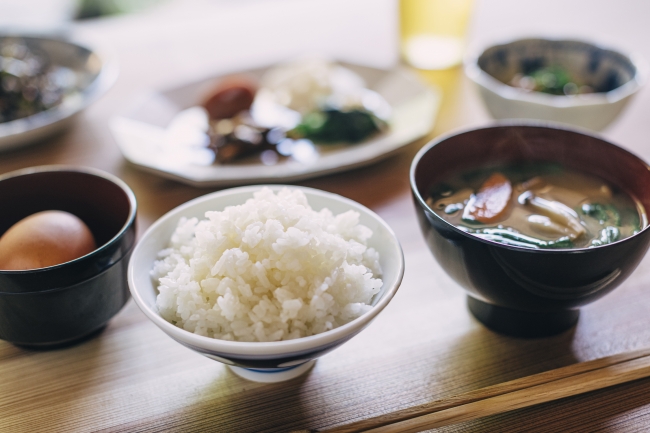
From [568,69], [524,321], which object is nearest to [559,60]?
[568,69]

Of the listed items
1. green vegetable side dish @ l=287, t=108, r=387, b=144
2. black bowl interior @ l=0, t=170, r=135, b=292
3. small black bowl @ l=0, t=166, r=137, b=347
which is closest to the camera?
small black bowl @ l=0, t=166, r=137, b=347

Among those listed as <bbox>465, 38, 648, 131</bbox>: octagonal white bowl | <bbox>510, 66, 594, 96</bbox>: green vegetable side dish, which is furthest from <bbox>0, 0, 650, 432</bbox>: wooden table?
<bbox>510, 66, 594, 96</bbox>: green vegetable side dish

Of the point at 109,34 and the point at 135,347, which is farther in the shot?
the point at 109,34

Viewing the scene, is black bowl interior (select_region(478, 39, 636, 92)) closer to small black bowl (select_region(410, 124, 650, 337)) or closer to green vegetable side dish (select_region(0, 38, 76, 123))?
small black bowl (select_region(410, 124, 650, 337))

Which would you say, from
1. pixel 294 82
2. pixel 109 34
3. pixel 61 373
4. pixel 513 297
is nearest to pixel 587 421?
pixel 513 297

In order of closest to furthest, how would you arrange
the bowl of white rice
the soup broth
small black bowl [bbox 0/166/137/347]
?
the bowl of white rice → small black bowl [bbox 0/166/137/347] → the soup broth

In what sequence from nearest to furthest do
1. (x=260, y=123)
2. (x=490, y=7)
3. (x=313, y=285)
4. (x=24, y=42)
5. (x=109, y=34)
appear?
(x=313, y=285) → (x=260, y=123) → (x=24, y=42) → (x=109, y=34) → (x=490, y=7)

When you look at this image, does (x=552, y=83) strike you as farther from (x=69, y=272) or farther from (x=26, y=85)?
(x=26, y=85)

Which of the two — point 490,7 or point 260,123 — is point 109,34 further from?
point 490,7
